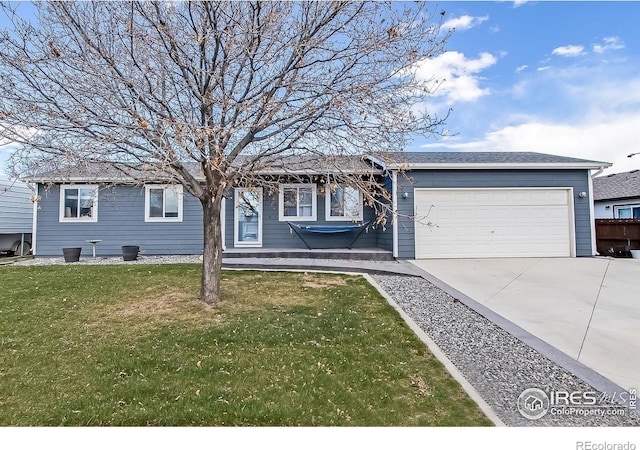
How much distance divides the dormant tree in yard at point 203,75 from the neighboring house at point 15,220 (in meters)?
10.9

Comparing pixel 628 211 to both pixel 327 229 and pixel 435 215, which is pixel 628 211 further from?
pixel 327 229

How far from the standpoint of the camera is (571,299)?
18.0ft

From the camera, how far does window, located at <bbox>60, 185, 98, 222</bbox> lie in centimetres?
1062

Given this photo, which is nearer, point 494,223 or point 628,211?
point 494,223

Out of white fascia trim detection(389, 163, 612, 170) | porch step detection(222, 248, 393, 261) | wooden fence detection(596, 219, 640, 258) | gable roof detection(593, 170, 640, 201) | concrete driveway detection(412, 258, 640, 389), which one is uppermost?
gable roof detection(593, 170, 640, 201)

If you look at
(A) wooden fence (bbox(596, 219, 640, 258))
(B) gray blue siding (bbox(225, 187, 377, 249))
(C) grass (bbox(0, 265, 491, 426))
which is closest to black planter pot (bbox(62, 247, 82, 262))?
(C) grass (bbox(0, 265, 491, 426))

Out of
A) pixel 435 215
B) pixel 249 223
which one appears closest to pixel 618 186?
pixel 435 215

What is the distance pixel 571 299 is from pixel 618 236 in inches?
309

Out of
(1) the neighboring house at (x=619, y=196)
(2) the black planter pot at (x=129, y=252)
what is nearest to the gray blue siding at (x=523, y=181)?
(2) the black planter pot at (x=129, y=252)

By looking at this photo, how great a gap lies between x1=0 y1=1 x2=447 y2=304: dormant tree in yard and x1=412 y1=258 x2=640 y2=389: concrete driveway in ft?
9.03

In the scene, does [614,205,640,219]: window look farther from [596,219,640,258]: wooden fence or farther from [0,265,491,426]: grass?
[0,265,491,426]: grass

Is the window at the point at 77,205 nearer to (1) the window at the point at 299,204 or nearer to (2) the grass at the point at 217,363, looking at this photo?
(2) the grass at the point at 217,363
